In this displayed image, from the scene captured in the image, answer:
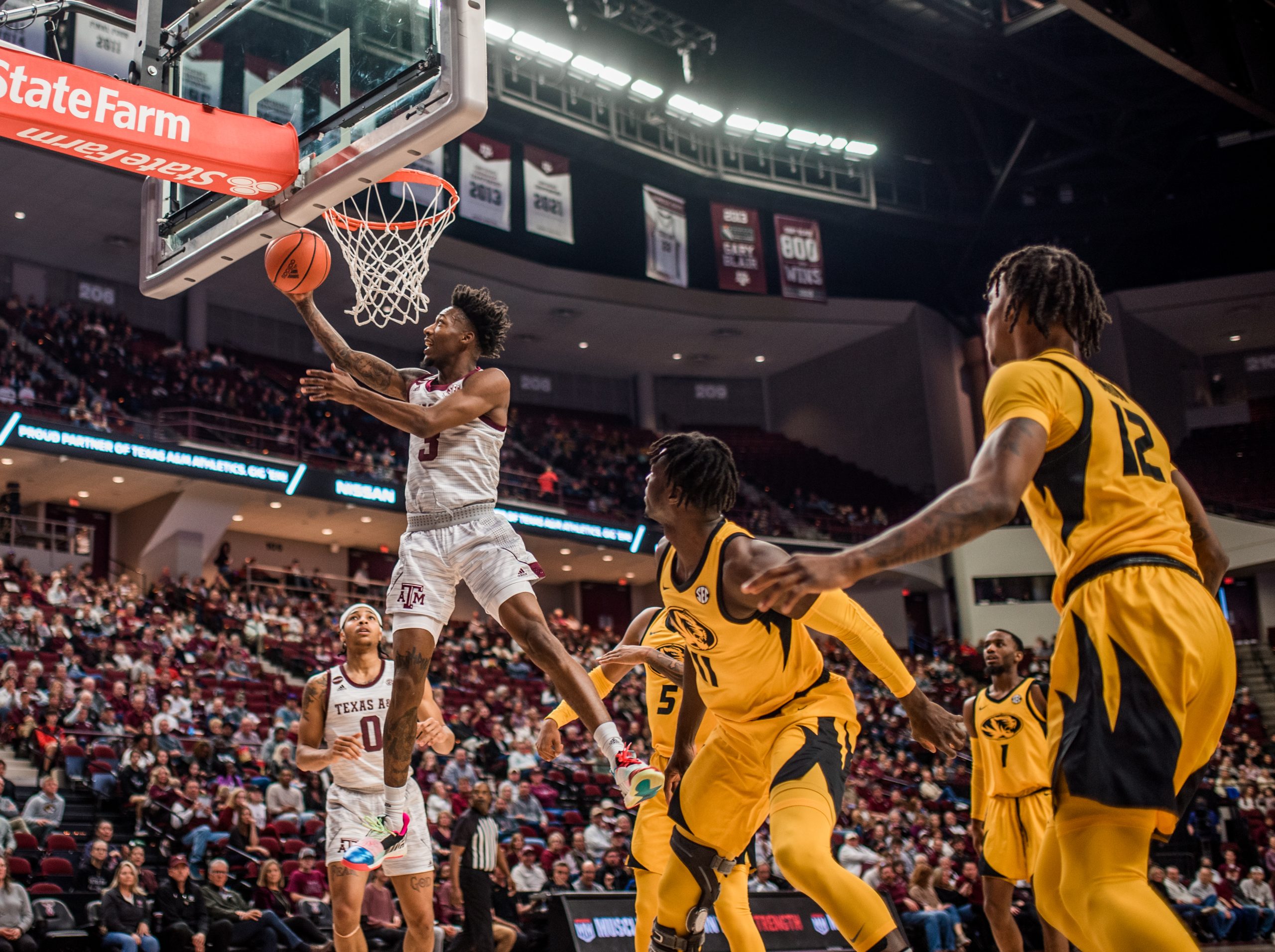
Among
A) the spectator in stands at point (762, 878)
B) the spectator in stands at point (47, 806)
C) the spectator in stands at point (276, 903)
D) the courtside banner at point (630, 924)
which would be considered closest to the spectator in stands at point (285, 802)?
the spectator in stands at point (276, 903)

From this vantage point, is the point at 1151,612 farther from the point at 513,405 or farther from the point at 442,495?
the point at 513,405

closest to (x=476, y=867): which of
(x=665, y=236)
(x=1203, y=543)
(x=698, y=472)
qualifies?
(x=698, y=472)

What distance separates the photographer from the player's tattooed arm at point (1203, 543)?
3.45m

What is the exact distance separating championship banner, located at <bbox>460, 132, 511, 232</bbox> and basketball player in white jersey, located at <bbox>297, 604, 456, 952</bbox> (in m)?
21.1

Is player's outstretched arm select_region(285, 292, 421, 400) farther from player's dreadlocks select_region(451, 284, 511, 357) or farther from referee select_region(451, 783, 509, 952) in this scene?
referee select_region(451, 783, 509, 952)

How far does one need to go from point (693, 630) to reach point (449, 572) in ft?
4.70

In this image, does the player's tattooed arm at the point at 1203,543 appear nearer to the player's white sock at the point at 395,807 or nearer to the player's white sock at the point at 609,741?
the player's white sock at the point at 609,741

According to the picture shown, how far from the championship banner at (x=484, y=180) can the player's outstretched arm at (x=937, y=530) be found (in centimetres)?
2505

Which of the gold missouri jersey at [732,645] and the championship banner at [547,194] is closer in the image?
the gold missouri jersey at [732,645]

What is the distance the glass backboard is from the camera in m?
5.78

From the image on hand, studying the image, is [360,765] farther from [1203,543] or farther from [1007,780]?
[1203,543]

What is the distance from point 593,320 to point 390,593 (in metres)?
29.5

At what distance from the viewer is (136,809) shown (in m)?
12.0

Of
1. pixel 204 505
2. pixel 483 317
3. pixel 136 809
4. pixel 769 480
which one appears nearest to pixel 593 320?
pixel 769 480
